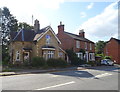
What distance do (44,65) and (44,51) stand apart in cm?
472

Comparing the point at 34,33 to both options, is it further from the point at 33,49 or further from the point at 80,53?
the point at 80,53

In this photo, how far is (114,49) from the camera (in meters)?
51.5

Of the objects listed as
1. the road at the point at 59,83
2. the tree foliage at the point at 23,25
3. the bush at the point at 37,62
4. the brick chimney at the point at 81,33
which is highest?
the tree foliage at the point at 23,25

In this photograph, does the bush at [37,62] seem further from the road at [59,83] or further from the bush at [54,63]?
the road at [59,83]

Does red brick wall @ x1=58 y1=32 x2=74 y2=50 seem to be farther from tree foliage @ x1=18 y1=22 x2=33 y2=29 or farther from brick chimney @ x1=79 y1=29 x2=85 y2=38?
tree foliage @ x1=18 y1=22 x2=33 y2=29

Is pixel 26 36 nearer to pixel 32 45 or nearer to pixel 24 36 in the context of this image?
pixel 24 36

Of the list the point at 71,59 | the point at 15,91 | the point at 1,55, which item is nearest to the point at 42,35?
the point at 71,59

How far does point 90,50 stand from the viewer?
143 ft

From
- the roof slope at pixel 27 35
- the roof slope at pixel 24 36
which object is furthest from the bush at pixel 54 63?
the roof slope at pixel 24 36

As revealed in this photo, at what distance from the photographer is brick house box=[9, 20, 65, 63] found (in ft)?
95.7

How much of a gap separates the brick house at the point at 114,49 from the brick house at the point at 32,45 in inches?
1017

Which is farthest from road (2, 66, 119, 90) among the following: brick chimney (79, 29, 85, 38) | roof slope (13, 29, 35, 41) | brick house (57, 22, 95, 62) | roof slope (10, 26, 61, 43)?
brick chimney (79, 29, 85, 38)

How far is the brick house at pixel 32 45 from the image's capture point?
29.2m

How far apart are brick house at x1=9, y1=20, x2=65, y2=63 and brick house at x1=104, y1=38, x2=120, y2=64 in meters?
25.8
